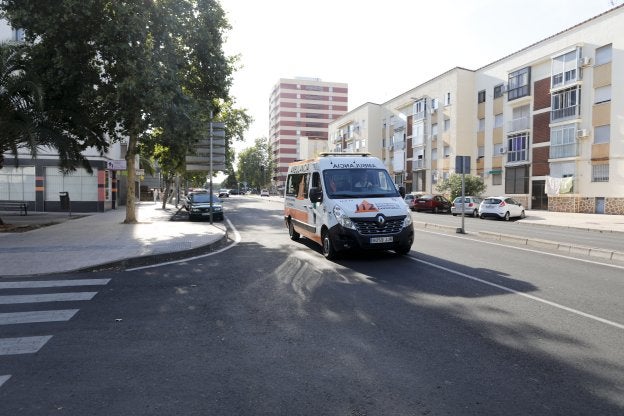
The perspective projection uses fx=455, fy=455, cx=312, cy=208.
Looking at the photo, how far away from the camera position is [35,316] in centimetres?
544

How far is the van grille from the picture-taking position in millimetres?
9047

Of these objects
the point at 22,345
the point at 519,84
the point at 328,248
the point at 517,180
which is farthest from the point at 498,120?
the point at 22,345

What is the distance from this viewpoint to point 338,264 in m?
9.07

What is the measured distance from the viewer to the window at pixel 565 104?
32.2 meters

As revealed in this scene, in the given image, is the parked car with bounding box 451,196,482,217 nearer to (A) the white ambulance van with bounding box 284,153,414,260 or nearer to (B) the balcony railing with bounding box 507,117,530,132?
(B) the balcony railing with bounding box 507,117,530,132

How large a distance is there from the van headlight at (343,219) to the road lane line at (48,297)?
181 inches

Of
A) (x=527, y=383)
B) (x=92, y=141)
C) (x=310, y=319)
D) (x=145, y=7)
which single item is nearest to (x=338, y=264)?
(x=310, y=319)

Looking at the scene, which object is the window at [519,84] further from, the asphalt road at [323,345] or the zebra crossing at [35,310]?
the zebra crossing at [35,310]

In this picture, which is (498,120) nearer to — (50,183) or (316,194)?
(316,194)

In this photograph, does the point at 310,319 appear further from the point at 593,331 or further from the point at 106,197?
the point at 106,197

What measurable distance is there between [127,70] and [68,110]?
3204 mm

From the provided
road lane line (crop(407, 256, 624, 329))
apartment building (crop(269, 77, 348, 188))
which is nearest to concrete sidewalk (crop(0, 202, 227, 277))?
road lane line (crop(407, 256, 624, 329))

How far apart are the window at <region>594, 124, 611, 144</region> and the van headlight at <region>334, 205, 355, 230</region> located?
93.8 ft

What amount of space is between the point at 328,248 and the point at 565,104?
102 feet
